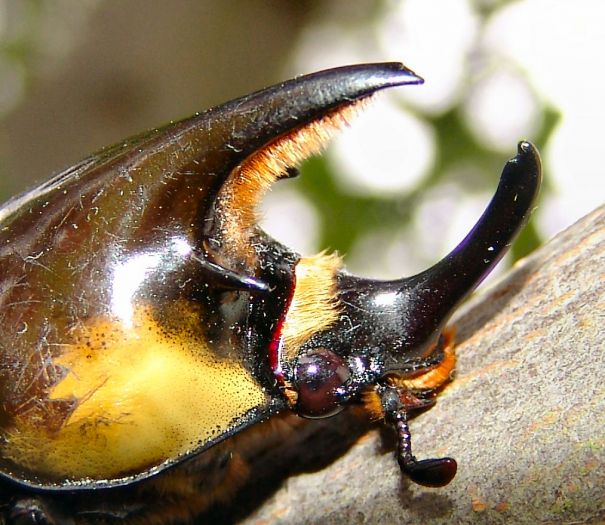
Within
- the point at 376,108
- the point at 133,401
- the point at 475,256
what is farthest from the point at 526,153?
the point at 376,108

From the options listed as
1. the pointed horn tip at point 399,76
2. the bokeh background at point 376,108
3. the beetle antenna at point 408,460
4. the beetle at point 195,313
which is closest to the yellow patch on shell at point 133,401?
the beetle at point 195,313

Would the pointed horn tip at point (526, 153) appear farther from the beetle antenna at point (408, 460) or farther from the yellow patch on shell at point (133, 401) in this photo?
the yellow patch on shell at point (133, 401)

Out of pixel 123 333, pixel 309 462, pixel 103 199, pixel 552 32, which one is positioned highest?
pixel 552 32

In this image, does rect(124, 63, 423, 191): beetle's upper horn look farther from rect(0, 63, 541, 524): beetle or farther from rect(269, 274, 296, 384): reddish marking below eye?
rect(269, 274, 296, 384): reddish marking below eye

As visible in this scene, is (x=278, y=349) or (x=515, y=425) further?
(x=278, y=349)

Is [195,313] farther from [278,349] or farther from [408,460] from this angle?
[408,460]

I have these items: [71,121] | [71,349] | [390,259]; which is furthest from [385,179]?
[71,349]

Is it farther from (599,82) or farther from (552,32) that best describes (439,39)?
(599,82)
